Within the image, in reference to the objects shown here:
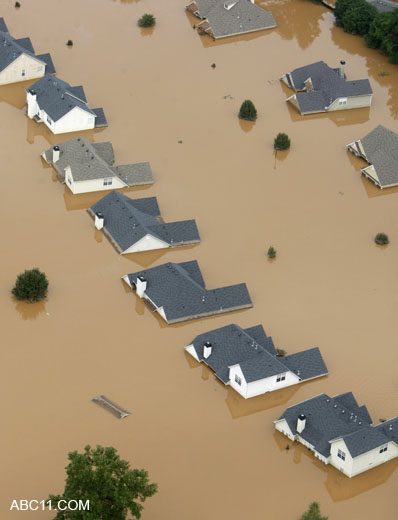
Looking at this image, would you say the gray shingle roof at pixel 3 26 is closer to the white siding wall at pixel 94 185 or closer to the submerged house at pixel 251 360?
the white siding wall at pixel 94 185

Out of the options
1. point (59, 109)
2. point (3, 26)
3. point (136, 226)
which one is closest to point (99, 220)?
point (136, 226)

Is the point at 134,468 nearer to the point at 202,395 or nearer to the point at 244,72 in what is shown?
the point at 202,395

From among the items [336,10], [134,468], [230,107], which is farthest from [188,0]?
[134,468]

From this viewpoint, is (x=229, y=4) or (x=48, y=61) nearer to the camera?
(x=48, y=61)

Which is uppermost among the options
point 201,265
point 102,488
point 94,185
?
point 94,185

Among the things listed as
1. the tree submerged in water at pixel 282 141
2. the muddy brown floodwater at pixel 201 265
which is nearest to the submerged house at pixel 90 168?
the muddy brown floodwater at pixel 201 265

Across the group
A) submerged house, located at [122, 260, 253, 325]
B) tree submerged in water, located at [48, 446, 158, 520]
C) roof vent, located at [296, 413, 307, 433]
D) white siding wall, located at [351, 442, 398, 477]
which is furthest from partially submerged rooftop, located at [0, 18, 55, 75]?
Result: white siding wall, located at [351, 442, 398, 477]

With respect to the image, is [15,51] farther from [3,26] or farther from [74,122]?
[74,122]
